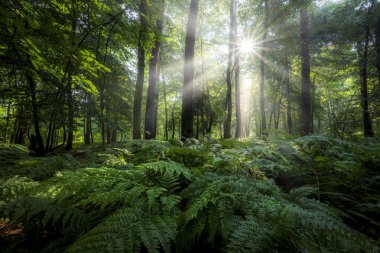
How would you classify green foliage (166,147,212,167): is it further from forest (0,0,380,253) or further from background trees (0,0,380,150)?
background trees (0,0,380,150)

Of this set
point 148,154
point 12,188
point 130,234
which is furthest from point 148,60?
point 130,234

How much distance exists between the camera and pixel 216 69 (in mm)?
16031

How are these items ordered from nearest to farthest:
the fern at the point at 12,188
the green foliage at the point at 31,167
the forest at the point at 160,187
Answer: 1. the forest at the point at 160,187
2. the fern at the point at 12,188
3. the green foliage at the point at 31,167

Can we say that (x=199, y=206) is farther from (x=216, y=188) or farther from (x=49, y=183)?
(x=49, y=183)

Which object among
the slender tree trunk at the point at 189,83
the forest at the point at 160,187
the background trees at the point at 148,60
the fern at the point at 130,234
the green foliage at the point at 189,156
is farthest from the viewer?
the slender tree trunk at the point at 189,83

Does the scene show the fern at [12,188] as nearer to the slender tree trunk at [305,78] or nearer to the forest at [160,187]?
the forest at [160,187]

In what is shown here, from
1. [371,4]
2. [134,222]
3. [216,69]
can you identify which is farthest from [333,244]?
[216,69]

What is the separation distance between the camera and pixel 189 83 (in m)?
6.21

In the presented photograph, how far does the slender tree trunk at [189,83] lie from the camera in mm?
5941

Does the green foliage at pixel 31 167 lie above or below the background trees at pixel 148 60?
below

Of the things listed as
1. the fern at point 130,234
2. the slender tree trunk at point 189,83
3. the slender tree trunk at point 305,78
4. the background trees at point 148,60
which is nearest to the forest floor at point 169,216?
the fern at point 130,234

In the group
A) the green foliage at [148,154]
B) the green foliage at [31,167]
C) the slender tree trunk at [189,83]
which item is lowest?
the green foliage at [31,167]

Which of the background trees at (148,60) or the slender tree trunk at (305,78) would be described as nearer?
the background trees at (148,60)

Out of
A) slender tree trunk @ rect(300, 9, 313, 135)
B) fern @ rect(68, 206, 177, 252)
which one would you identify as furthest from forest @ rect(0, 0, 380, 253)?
slender tree trunk @ rect(300, 9, 313, 135)
